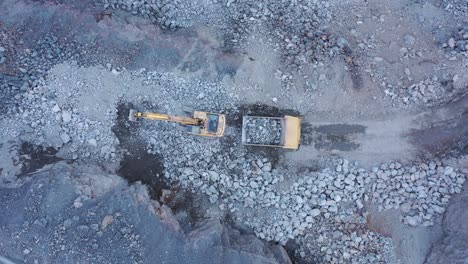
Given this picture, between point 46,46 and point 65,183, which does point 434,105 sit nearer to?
point 65,183

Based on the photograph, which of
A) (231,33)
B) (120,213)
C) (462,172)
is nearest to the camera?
(120,213)

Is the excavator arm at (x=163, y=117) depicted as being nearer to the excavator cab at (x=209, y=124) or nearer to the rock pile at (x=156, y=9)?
the excavator cab at (x=209, y=124)

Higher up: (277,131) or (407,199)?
(277,131)

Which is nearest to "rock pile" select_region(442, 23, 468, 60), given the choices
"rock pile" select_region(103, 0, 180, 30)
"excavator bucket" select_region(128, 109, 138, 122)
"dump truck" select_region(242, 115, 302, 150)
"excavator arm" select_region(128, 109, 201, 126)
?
"dump truck" select_region(242, 115, 302, 150)

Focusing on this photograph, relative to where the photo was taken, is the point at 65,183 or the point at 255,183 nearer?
the point at 65,183

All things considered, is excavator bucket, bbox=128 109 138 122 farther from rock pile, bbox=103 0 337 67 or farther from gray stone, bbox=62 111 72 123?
rock pile, bbox=103 0 337 67

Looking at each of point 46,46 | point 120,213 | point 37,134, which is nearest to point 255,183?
point 120,213

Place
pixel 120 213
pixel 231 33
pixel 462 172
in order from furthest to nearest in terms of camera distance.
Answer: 1. pixel 231 33
2. pixel 462 172
3. pixel 120 213
